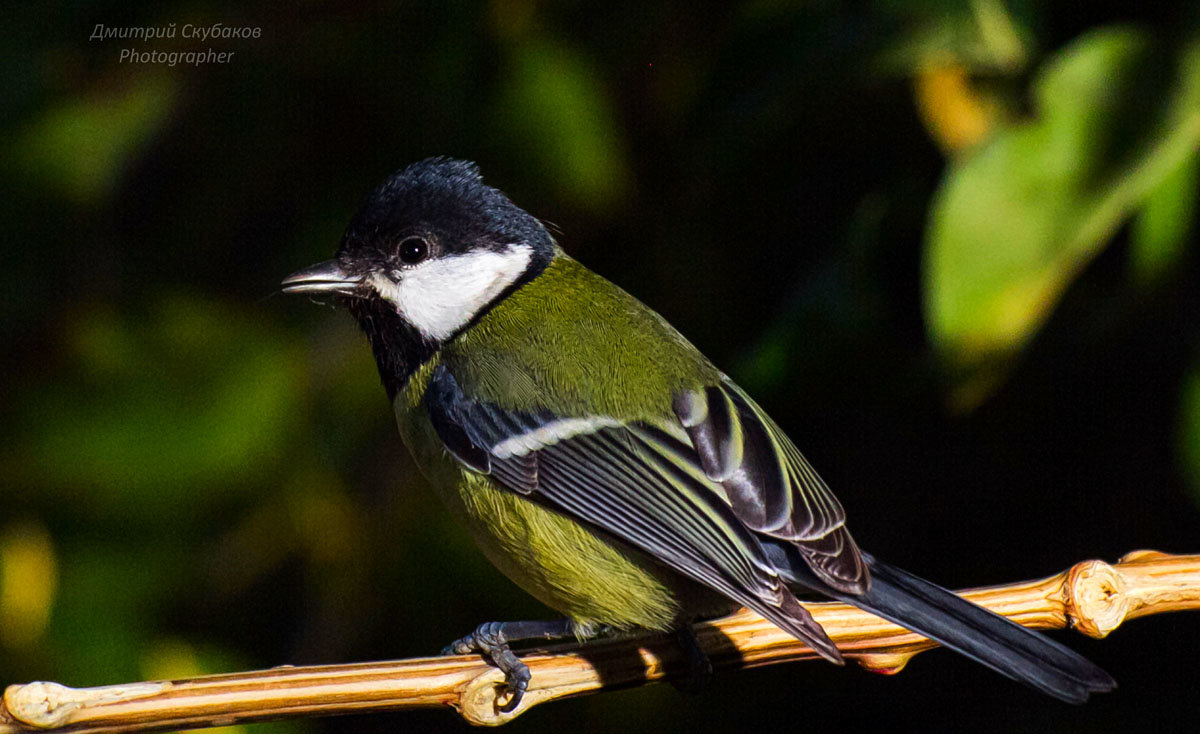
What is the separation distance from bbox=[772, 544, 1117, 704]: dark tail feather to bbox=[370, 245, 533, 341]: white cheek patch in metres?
0.61

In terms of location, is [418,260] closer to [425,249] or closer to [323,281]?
[425,249]

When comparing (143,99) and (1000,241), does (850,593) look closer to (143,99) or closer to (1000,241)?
(1000,241)

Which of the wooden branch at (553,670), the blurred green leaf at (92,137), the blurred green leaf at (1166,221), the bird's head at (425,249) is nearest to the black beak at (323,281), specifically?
the bird's head at (425,249)

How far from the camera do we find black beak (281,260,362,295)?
162 cm

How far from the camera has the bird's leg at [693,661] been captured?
1.53 m

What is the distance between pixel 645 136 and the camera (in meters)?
2.20

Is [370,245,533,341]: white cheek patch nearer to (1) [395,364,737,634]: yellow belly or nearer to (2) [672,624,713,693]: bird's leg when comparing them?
(1) [395,364,737,634]: yellow belly

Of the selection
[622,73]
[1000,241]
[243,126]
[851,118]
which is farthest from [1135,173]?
[243,126]

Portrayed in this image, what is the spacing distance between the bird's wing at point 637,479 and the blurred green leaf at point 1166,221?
1.67 feet

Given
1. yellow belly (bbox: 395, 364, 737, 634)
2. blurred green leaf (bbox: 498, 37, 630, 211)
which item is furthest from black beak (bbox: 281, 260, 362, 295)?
blurred green leaf (bbox: 498, 37, 630, 211)

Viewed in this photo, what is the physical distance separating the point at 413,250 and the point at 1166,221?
961 millimetres

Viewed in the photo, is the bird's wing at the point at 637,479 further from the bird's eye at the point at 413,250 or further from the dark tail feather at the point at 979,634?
the bird's eye at the point at 413,250

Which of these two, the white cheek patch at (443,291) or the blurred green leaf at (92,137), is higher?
the blurred green leaf at (92,137)

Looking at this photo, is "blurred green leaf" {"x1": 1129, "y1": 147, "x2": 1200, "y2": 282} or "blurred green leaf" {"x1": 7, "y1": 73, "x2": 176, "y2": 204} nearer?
"blurred green leaf" {"x1": 1129, "y1": 147, "x2": 1200, "y2": 282}
